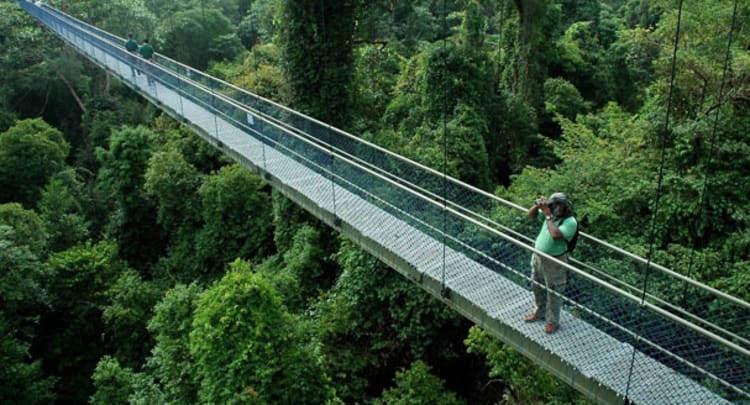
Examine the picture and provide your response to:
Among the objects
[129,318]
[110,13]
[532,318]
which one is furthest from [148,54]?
[110,13]

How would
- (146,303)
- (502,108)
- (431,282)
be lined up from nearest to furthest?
(431,282)
(146,303)
(502,108)

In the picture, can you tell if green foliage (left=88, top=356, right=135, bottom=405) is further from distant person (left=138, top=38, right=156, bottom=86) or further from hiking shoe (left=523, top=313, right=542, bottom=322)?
hiking shoe (left=523, top=313, right=542, bottom=322)

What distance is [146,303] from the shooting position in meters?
11.9

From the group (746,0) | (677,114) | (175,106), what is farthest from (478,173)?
(175,106)

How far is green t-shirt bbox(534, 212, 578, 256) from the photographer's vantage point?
3.89m

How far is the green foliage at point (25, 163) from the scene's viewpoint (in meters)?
16.6

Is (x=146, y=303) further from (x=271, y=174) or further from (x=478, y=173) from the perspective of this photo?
(x=478, y=173)

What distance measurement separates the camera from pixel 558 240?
3994 mm

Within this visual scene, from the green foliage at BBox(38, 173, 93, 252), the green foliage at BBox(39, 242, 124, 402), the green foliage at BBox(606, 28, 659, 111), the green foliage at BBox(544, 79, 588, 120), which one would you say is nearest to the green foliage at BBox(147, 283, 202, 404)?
the green foliage at BBox(39, 242, 124, 402)

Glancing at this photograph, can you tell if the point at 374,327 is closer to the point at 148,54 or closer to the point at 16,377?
the point at 16,377

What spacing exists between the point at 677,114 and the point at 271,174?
5.89 metres

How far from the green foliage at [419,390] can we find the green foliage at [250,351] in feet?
2.86

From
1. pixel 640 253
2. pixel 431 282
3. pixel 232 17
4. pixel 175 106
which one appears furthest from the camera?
pixel 232 17

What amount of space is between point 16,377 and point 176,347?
175 inches
